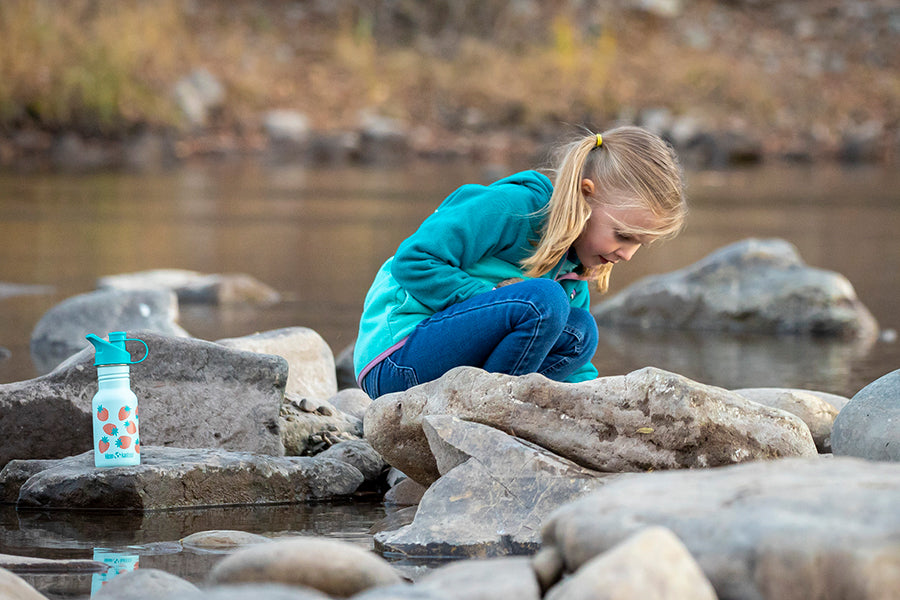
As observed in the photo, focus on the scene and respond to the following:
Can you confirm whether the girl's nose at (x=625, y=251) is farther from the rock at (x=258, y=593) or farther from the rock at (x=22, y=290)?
the rock at (x=22, y=290)

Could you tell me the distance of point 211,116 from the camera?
A: 2278 centimetres

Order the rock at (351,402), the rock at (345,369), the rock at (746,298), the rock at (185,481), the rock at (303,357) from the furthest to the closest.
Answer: the rock at (746,298) < the rock at (345,369) < the rock at (303,357) < the rock at (351,402) < the rock at (185,481)

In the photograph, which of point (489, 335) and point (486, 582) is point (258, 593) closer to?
point (486, 582)

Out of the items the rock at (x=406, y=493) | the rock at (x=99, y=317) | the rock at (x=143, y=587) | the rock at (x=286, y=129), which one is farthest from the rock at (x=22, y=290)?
the rock at (x=286, y=129)

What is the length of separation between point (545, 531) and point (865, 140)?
22.6 meters

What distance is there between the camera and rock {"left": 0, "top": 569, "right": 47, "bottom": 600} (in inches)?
88.7

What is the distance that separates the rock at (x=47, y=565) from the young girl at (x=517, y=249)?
46.2 inches

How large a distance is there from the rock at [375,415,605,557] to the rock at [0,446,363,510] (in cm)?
46

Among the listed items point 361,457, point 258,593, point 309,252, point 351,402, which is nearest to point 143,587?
point 258,593

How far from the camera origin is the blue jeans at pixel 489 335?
356 centimetres

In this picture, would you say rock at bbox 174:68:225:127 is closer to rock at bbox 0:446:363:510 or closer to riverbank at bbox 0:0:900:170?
riverbank at bbox 0:0:900:170

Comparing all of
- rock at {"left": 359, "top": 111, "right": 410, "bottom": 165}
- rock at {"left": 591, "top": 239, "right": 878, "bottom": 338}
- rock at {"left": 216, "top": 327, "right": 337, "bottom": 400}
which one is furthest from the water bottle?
rock at {"left": 359, "top": 111, "right": 410, "bottom": 165}

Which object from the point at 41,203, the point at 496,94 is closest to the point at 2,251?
the point at 41,203

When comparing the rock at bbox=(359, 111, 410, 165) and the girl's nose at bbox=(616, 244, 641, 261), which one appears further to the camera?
the rock at bbox=(359, 111, 410, 165)
